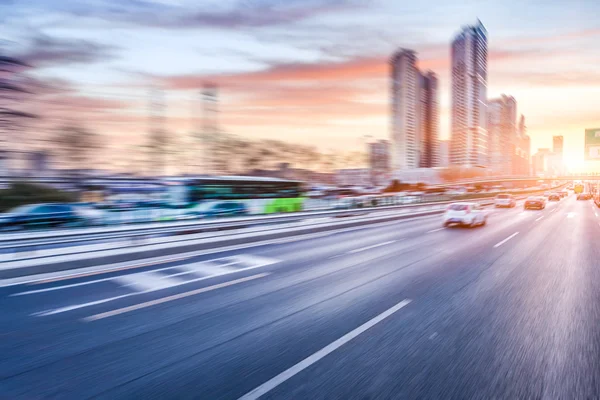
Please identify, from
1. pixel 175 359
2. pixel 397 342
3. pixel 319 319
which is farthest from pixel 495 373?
pixel 175 359

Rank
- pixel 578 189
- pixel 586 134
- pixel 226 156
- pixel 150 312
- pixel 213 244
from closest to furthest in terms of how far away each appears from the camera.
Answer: pixel 150 312 → pixel 213 244 → pixel 586 134 → pixel 226 156 → pixel 578 189

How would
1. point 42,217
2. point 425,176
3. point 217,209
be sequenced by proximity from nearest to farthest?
point 42,217 < point 217,209 < point 425,176

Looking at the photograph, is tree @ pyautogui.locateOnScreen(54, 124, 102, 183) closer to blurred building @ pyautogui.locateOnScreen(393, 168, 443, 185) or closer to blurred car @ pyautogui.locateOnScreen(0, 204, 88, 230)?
blurred car @ pyautogui.locateOnScreen(0, 204, 88, 230)

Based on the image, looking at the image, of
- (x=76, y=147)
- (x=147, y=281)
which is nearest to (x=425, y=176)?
(x=76, y=147)

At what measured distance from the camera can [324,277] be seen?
800 cm

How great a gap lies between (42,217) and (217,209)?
1026 cm

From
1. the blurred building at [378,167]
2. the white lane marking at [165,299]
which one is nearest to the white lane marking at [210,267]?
the white lane marking at [165,299]

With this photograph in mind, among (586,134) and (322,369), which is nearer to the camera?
(322,369)

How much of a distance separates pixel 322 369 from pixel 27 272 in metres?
7.95

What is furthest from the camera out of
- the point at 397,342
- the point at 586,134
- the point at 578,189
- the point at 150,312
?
the point at 578,189

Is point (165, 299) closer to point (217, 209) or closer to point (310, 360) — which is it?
point (310, 360)

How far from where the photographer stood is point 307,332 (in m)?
4.84

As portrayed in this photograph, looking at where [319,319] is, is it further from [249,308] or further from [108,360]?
[108,360]

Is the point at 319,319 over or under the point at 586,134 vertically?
under
